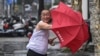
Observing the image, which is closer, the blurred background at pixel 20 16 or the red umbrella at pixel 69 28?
the red umbrella at pixel 69 28

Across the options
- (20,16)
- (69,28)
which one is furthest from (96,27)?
(20,16)

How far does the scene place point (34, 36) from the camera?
589 cm

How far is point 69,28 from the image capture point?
557 cm

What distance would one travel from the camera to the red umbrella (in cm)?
556

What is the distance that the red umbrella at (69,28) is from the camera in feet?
18.2

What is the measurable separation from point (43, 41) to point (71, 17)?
606 mm

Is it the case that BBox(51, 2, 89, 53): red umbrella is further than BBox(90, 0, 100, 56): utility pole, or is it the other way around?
BBox(90, 0, 100, 56): utility pole

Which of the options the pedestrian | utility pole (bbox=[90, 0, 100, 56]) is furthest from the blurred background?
the pedestrian

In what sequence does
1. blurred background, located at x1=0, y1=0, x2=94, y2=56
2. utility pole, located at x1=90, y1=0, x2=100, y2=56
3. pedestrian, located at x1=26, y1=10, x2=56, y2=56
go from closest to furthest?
pedestrian, located at x1=26, y1=10, x2=56, y2=56, utility pole, located at x1=90, y1=0, x2=100, y2=56, blurred background, located at x1=0, y1=0, x2=94, y2=56

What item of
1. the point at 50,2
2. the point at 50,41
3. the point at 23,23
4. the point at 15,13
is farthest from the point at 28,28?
the point at 50,41

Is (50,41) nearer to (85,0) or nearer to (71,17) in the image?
(71,17)

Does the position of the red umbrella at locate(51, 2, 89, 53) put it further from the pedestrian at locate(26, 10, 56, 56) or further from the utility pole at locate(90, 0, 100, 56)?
the utility pole at locate(90, 0, 100, 56)

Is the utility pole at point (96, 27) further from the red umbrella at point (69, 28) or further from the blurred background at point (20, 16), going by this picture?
the blurred background at point (20, 16)

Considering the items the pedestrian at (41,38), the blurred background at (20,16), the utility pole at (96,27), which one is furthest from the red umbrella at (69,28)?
the blurred background at (20,16)
